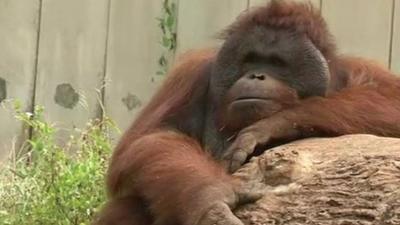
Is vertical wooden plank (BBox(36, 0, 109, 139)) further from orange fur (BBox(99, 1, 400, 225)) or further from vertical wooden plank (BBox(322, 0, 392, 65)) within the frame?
orange fur (BBox(99, 1, 400, 225))

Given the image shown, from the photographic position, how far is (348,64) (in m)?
4.58

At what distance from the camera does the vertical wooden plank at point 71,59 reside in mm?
6398

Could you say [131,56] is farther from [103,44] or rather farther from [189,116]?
[189,116]

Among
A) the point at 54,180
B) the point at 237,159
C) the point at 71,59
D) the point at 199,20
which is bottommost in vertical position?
the point at 54,180

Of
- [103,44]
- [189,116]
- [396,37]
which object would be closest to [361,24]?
[396,37]

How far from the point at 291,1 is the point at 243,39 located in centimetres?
28

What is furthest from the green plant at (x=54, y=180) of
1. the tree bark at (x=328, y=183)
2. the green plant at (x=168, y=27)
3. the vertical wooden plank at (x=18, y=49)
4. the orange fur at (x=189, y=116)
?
the tree bark at (x=328, y=183)

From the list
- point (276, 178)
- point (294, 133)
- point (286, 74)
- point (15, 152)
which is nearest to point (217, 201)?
point (276, 178)

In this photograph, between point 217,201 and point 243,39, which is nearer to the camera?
point 217,201

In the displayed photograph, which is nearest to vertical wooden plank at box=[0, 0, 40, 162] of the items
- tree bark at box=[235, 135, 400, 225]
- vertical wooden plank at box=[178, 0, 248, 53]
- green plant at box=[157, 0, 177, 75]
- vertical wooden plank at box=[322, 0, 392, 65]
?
green plant at box=[157, 0, 177, 75]

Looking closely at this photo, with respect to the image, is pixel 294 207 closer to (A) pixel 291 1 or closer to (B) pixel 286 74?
(B) pixel 286 74

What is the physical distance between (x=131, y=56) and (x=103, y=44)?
0.52 ft

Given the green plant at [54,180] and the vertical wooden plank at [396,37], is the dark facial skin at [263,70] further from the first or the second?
the vertical wooden plank at [396,37]

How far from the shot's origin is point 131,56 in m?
6.48
